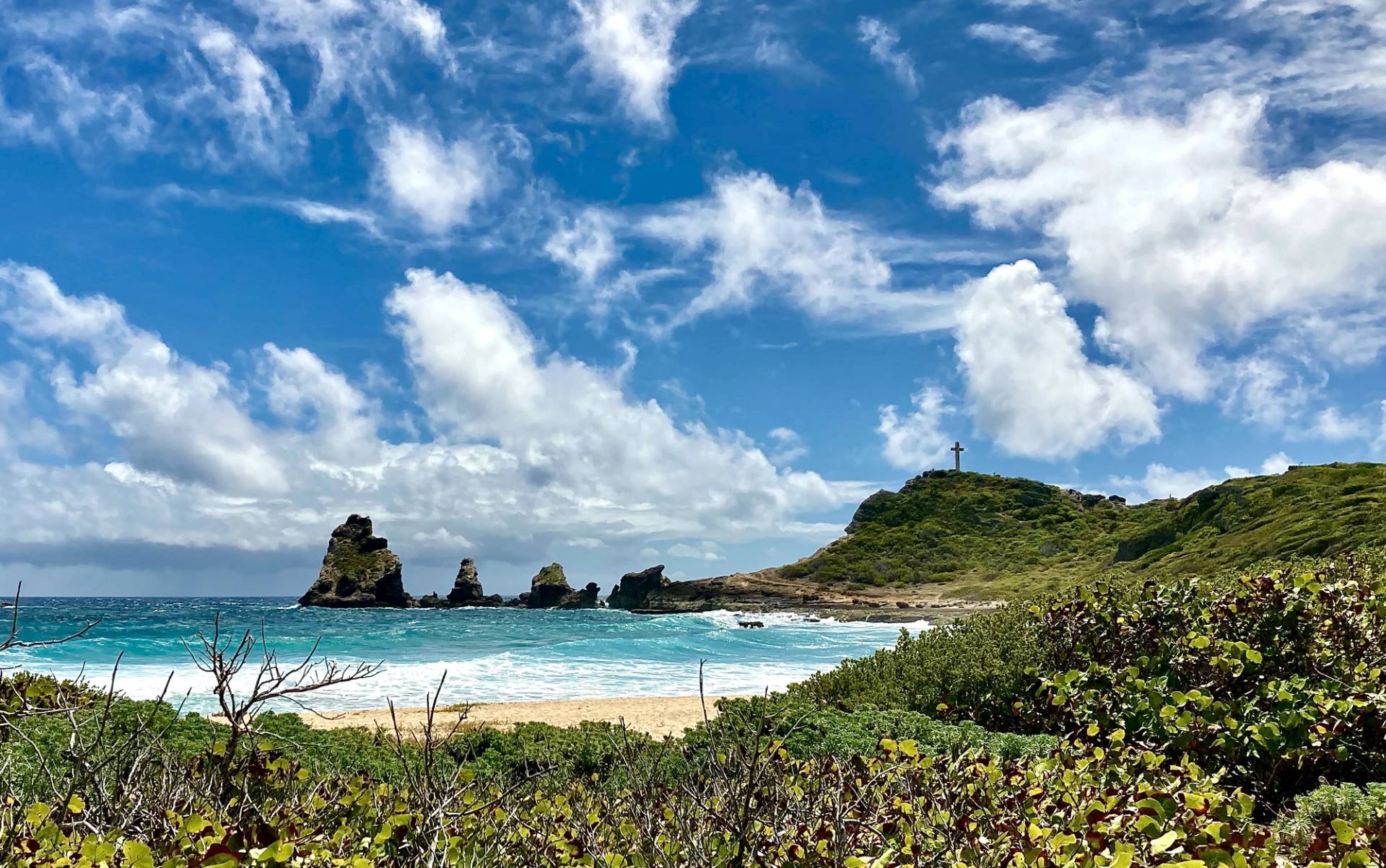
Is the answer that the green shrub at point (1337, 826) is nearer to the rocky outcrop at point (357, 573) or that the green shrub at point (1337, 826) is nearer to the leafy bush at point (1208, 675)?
the leafy bush at point (1208, 675)

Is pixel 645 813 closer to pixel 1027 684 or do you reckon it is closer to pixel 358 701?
pixel 1027 684

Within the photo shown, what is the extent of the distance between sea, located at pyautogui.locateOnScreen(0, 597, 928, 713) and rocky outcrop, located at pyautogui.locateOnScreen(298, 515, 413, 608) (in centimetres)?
2715

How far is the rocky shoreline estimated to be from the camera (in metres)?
66.3

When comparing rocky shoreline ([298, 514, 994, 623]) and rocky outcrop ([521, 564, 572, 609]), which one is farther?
rocky outcrop ([521, 564, 572, 609])

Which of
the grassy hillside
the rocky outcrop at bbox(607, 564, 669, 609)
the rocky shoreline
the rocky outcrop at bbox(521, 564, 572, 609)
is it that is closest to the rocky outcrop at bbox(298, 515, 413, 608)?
the rocky shoreline

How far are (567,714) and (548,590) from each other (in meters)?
89.4

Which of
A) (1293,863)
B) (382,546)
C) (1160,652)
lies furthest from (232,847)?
(382,546)

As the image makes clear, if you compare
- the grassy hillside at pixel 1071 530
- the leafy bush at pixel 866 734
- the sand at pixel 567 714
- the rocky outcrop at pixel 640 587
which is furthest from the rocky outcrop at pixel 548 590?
the leafy bush at pixel 866 734

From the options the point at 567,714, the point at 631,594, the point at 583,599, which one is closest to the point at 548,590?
the point at 583,599

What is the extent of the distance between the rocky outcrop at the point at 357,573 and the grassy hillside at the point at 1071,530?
4470cm

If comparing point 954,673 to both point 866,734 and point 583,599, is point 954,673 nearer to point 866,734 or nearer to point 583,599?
point 866,734

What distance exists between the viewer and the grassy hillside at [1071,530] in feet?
128

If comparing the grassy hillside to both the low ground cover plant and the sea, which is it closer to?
the sea

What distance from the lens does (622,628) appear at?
5744 centimetres
